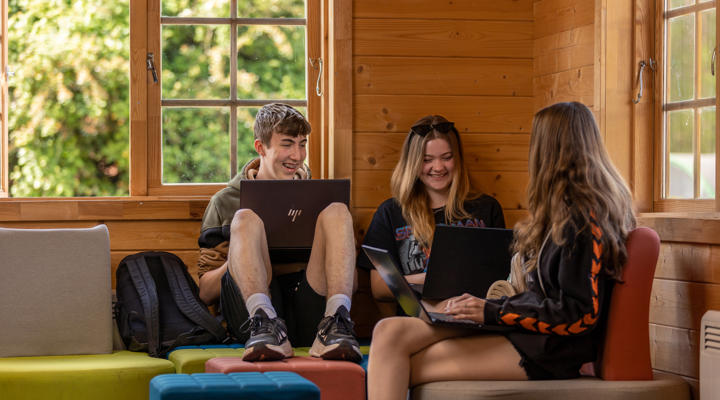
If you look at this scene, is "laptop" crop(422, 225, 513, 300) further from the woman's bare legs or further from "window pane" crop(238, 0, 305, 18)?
"window pane" crop(238, 0, 305, 18)

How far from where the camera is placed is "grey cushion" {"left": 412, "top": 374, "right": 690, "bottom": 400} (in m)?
1.94

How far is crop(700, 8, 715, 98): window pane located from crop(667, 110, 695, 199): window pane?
101 mm

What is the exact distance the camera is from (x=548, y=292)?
78.3 inches

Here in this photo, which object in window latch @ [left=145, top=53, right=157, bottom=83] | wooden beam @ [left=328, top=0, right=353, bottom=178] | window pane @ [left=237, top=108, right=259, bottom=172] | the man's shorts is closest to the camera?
the man's shorts

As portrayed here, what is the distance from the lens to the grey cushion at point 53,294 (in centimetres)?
267

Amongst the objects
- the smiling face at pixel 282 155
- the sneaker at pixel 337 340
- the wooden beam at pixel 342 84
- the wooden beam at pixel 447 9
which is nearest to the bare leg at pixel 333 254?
the sneaker at pixel 337 340

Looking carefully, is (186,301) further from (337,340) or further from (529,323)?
(529,323)

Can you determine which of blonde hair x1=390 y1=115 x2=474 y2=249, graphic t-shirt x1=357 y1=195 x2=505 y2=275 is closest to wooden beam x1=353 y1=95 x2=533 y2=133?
blonde hair x1=390 y1=115 x2=474 y2=249

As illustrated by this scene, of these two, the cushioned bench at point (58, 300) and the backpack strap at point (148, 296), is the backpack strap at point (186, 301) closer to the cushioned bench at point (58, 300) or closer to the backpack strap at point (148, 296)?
the backpack strap at point (148, 296)

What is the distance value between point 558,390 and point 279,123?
150 cm

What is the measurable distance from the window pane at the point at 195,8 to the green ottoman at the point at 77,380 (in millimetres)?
1523

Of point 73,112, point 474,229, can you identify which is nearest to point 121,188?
point 73,112

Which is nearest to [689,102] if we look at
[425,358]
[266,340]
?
[425,358]

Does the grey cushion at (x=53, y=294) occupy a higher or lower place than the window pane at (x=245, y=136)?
lower
